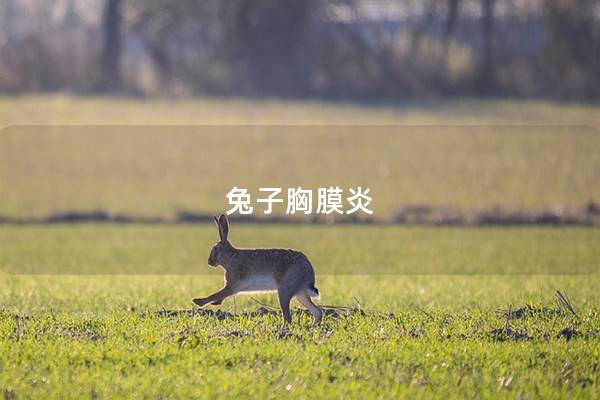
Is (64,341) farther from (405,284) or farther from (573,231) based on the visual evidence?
(573,231)

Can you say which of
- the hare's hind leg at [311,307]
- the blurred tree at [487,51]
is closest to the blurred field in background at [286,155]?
the blurred tree at [487,51]

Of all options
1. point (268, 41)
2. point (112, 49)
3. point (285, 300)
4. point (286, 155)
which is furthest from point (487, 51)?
point (285, 300)

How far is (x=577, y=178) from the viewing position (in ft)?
104

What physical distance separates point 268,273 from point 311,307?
1.60 feet

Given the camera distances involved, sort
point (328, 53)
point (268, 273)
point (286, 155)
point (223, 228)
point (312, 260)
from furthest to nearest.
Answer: point (328, 53) < point (286, 155) < point (312, 260) < point (223, 228) < point (268, 273)

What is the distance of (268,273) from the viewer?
9328mm

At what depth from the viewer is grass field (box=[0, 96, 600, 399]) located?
804 centimetres

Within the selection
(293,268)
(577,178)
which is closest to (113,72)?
(577,178)

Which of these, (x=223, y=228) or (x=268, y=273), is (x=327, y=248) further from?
(x=268, y=273)

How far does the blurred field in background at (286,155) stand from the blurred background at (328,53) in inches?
179

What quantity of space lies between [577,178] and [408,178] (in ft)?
14.7

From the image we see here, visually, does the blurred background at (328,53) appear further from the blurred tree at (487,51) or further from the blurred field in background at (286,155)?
the blurred field in background at (286,155)

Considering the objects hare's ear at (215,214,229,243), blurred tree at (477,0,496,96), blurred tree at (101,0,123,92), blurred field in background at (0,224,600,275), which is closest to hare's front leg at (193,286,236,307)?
hare's ear at (215,214,229,243)

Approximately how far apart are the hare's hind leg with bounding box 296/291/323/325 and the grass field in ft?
0.39
